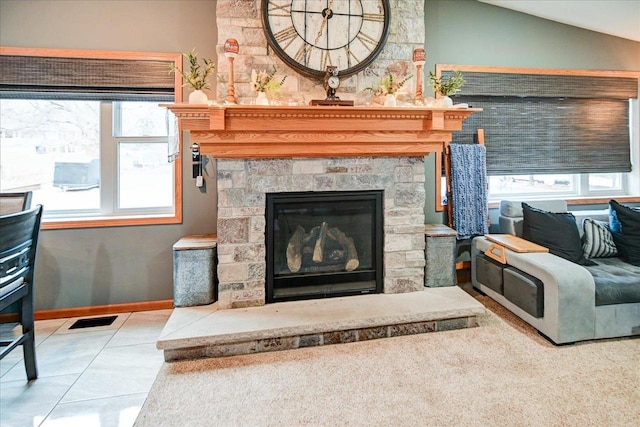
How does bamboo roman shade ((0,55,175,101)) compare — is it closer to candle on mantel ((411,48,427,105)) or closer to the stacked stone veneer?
the stacked stone veneer

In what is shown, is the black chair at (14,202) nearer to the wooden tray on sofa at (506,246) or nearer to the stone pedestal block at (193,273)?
the stone pedestal block at (193,273)

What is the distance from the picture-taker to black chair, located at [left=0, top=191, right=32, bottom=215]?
2551 millimetres

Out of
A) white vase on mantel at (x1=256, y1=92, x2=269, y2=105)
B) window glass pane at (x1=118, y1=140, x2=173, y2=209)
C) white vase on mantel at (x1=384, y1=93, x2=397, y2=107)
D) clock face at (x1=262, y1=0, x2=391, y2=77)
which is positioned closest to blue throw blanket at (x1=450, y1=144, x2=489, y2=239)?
white vase on mantel at (x1=384, y1=93, x2=397, y2=107)

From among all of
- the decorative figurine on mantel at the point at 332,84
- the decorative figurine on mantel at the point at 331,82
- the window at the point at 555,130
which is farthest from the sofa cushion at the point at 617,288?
the decorative figurine on mantel at the point at 331,82

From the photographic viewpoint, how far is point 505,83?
3602 millimetres

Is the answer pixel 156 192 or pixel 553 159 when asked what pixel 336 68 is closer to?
pixel 156 192

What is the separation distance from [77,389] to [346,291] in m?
1.92

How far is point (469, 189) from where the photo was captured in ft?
11.4

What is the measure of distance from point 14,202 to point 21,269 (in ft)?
2.79

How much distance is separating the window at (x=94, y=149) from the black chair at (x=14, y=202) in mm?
417

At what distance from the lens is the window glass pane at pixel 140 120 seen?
3150 millimetres

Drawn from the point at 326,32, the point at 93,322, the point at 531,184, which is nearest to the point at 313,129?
the point at 326,32

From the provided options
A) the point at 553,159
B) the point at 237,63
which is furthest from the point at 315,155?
the point at 553,159

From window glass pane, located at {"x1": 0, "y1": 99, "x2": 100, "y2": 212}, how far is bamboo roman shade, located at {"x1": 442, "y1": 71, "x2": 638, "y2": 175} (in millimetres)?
3470
